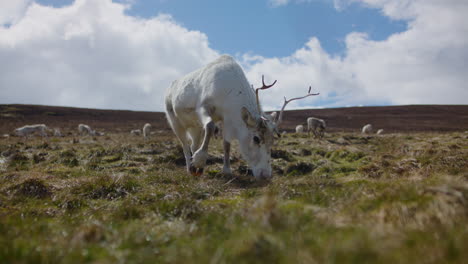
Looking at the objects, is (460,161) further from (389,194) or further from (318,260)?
(318,260)

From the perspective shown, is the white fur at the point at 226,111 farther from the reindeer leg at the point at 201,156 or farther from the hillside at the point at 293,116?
the hillside at the point at 293,116

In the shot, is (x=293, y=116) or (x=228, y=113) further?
(x=293, y=116)

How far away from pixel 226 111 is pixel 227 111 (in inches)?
1.1

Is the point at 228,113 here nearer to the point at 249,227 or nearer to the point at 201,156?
the point at 201,156

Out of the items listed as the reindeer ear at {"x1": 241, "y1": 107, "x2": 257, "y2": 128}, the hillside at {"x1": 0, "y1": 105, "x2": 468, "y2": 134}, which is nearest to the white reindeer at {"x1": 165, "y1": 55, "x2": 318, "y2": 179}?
the reindeer ear at {"x1": 241, "y1": 107, "x2": 257, "y2": 128}

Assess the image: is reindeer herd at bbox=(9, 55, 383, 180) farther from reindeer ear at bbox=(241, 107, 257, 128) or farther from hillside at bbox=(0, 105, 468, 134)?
hillside at bbox=(0, 105, 468, 134)

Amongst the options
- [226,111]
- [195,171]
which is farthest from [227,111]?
[195,171]

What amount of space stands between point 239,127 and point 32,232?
13.4 ft

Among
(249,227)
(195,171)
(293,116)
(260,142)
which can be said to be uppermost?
(293,116)

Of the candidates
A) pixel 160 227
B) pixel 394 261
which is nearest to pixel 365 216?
pixel 394 261

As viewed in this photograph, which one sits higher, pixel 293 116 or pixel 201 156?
pixel 293 116

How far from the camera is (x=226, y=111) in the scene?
248 inches

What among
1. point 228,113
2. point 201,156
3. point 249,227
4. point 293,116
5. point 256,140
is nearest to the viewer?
point 249,227

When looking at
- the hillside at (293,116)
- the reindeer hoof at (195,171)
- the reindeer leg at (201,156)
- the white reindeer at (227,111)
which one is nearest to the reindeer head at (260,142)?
the white reindeer at (227,111)
